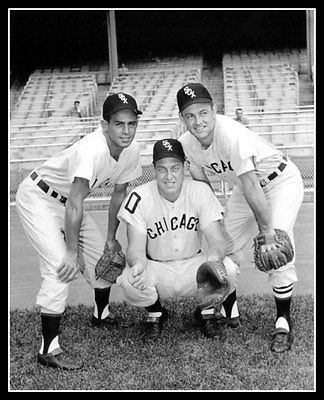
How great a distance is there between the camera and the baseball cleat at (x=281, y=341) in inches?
147

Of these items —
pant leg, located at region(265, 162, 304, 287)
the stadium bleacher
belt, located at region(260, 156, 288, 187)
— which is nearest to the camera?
pant leg, located at region(265, 162, 304, 287)

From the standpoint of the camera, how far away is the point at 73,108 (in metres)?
13.1

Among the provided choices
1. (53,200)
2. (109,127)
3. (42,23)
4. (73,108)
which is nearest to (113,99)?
(109,127)

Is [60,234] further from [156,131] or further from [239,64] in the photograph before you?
[239,64]

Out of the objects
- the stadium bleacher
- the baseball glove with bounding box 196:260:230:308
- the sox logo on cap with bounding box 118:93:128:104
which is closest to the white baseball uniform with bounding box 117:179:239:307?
the baseball glove with bounding box 196:260:230:308

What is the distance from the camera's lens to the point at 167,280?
3.86m

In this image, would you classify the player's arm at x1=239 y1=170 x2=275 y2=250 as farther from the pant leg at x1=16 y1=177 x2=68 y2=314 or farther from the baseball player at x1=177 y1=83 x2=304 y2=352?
the pant leg at x1=16 y1=177 x2=68 y2=314

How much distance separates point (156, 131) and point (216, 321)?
554cm

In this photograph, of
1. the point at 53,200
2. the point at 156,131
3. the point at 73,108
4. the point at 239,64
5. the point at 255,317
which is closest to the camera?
the point at 53,200

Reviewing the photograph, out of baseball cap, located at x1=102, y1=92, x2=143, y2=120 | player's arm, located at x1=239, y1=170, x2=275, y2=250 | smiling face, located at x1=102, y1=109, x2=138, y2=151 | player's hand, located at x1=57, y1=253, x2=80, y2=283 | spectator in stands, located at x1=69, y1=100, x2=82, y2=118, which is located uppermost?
baseball cap, located at x1=102, y1=92, x2=143, y2=120

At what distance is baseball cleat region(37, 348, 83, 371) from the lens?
3588mm

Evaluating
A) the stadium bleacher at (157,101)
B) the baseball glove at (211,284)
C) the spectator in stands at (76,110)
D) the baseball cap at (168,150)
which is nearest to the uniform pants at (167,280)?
the baseball glove at (211,284)

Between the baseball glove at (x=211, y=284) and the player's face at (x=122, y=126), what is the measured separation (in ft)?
2.86

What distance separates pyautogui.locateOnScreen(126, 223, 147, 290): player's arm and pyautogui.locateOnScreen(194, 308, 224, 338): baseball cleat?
1.91 feet
